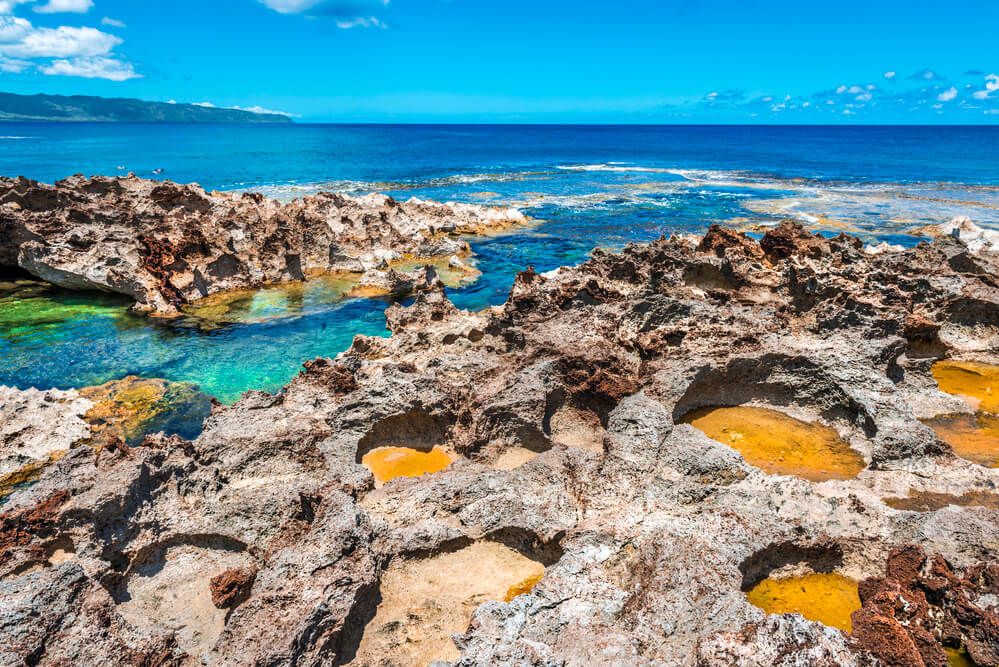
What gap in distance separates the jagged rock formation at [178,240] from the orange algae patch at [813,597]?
21371 mm

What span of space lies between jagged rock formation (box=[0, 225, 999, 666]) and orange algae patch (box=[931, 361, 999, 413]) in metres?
0.54

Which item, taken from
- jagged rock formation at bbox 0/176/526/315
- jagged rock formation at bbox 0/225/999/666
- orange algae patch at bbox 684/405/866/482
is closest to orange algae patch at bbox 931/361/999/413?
jagged rock formation at bbox 0/225/999/666

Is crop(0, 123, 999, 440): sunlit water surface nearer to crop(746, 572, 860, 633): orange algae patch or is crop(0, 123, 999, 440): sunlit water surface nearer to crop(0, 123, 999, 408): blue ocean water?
crop(0, 123, 999, 408): blue ocean water

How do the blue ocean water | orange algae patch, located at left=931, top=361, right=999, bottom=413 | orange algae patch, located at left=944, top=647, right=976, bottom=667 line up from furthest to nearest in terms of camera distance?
1. the blue ocean water
2. orange algae patch, located at left=931, top=361, right=999, bottom=413
3. orange algae patch, located at left=944, top=647, right=976, bottom=667

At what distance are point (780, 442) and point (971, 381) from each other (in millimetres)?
6726

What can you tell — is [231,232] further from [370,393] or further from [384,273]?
[370,393]

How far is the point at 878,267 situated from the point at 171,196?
32.2 meters

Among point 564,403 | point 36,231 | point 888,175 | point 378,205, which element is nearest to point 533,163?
point 888,175

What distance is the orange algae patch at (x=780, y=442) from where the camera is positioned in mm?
10906

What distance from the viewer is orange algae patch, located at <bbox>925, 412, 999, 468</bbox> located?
1109 centimetres

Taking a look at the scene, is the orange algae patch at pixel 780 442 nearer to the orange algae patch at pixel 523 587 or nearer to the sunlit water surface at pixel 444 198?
the orange algae patch at pixel 523 587

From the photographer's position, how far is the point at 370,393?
449 inches

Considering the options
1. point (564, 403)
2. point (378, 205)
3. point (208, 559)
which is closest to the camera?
point (208, 559)

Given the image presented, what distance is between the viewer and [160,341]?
20.5 m
